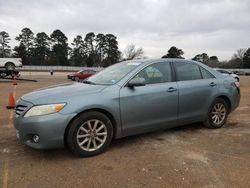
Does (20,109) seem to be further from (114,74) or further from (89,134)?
(114,74)

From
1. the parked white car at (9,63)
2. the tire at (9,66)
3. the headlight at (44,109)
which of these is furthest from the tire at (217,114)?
the tire at (9,66)

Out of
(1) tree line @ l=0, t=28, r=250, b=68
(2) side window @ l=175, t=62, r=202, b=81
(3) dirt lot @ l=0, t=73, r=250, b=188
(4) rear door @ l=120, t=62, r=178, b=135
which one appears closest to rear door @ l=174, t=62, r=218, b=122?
(2) side window @ l=175, t=62, r=202, b=81

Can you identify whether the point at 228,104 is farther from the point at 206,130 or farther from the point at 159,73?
the point at 159,73

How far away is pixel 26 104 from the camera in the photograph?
14.1 ft

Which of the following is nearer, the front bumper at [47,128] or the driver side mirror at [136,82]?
the front bumper at [47,128]

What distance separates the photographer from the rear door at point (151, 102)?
15.4 feet

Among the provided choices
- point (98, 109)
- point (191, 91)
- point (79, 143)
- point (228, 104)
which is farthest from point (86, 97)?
point (228, 104)

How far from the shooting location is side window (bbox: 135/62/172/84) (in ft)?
16.6

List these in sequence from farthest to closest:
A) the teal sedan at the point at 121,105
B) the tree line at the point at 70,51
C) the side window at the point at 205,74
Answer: the tree line at the point at 70,51, the side window at the point at 205,74, the teal sedan at the point at 121,105

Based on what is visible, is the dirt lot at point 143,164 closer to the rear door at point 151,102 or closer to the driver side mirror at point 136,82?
the rear door at point 151,102

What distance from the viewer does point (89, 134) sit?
172 inches

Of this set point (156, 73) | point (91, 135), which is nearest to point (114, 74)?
point (156, 73)

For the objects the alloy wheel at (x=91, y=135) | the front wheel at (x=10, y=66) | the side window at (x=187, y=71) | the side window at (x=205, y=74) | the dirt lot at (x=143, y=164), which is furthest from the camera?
the front wheel at (x=10, y=66)

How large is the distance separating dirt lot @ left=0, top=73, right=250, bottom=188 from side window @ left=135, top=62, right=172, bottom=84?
110cm
